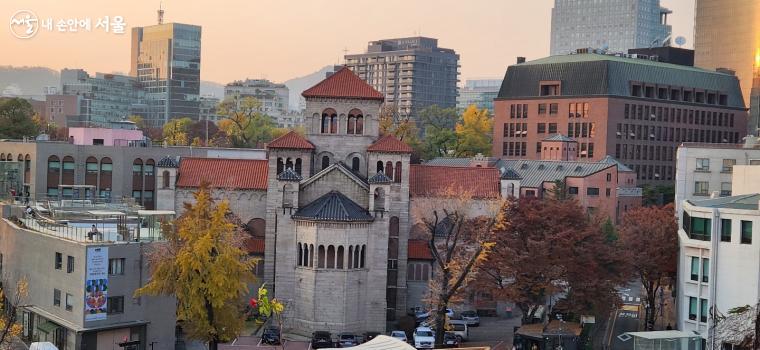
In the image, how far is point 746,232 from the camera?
6078 cm

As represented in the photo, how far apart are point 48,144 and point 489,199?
4101 cm

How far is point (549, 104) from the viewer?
14188cm

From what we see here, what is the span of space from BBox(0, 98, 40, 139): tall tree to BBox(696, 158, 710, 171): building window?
3100 inches

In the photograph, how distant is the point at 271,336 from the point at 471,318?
1754cm

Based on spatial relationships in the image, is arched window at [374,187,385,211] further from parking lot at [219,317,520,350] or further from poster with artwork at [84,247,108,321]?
poster with artwork at [84,247,108,321]

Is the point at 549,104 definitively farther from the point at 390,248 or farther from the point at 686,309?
the point at 686,309

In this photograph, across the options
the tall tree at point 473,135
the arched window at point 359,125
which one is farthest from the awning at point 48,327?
the tall tree at point 473,135

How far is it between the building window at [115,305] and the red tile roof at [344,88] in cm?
2421

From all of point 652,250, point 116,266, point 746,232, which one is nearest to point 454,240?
point 652,250

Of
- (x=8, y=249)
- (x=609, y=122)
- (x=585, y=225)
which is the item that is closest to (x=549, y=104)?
(x=609, y=122)

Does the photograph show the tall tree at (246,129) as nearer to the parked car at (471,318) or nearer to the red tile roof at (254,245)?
the red tile roof at (254,245)

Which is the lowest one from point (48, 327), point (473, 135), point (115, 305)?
point (48, 327)

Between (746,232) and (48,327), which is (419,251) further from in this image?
(48,327)

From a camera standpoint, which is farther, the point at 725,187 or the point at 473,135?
the point at 473,135
